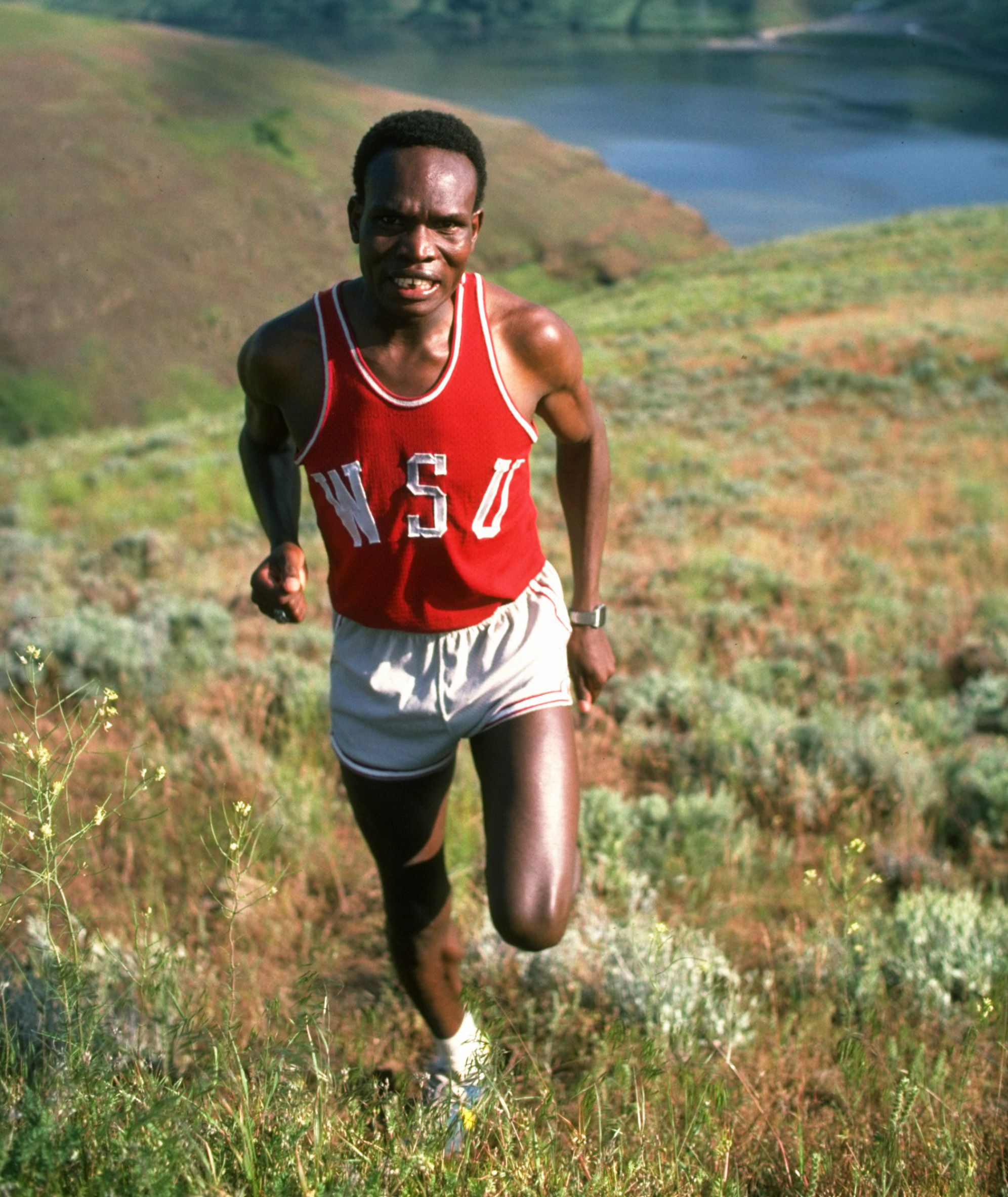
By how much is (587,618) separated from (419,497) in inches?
27.1

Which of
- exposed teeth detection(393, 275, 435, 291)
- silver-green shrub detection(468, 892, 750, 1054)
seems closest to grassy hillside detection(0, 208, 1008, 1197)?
silver-green shrub detection(468, 892, 750, 1054)

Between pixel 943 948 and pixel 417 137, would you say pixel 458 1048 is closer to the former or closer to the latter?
pixel 943 948

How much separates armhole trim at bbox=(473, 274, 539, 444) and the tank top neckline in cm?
4

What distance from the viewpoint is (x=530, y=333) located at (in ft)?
8.41

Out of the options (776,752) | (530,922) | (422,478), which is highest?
(422,478)

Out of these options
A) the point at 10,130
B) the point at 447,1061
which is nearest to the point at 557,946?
the point at 447,1061

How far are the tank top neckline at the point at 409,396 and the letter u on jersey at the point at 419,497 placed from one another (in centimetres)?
11

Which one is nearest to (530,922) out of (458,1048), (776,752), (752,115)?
(458,1048)

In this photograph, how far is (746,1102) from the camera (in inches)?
101

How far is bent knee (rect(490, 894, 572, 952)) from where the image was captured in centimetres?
238

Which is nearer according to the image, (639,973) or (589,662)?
(589,662)

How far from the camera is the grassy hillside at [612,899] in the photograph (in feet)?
6.81

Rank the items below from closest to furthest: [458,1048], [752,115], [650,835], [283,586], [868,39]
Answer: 1. [283,586]
2. [458,1048]
3. [650,835]
4. [752,115]
5. [868,39]

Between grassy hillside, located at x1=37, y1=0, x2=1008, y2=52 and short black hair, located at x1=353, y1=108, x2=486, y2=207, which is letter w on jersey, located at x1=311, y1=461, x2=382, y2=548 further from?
grassy hillside, located at x1=37, y1=0, x2=1008, y2=52
